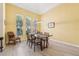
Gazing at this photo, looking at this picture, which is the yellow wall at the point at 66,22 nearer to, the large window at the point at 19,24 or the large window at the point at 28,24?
the large window at the point at 28,24

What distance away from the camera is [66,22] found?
667cm

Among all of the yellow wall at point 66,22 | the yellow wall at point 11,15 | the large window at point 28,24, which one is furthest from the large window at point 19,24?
the yellow wall at point 66,22

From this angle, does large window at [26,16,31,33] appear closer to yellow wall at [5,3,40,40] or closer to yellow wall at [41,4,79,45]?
yellow wall at [5,3,40,40]

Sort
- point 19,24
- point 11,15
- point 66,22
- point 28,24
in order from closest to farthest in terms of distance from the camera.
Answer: point 66,22, point 11,15, point 19,24, point 28,24

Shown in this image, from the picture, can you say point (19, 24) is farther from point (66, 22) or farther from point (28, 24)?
point (66, 22)

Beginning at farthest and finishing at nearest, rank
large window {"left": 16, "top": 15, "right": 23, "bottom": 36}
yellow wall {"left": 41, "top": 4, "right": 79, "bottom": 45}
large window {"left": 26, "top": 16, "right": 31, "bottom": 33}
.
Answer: large window {"left": 26, "top": 16, "right": 31, "bottom": 33}
large window {"left": 16, "top": 15, "right": 23, "bottom": 36}
yellow wall {"left": 41, "top": 4, "right": 79, "bottom": 45}

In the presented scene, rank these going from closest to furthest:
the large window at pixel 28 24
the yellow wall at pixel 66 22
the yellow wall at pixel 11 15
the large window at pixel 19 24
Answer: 1. the yellow wall at pixel 66 22
2. the yellow wall at pixel 11 15
3. the large window at pixel 19 24
4. the large window at pixel 28 24

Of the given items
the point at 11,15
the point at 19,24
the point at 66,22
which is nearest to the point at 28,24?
the point at 19,24

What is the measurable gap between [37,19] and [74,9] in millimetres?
4571

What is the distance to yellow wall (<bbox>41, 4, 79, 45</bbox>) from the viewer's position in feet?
19.2

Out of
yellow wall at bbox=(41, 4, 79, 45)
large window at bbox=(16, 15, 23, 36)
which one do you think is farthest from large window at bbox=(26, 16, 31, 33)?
yellow wall at bbox=(41, 4, 79, 45)

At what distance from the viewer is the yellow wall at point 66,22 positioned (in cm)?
585

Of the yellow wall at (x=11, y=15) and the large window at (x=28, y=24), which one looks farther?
the large window at (x=28, y=24)

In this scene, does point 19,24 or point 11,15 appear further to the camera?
point 19,24
